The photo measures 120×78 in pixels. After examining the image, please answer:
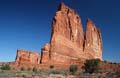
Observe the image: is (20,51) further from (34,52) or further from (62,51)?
(62,51)

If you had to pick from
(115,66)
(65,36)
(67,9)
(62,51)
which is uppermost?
(67,9)

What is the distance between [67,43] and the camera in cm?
8725

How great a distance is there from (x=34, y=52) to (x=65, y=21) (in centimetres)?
2505

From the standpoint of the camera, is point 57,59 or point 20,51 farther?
point 20,51

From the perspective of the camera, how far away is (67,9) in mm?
91438

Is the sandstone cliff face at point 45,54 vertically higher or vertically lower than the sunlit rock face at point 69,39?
lower

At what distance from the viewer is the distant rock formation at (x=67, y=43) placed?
254 ft

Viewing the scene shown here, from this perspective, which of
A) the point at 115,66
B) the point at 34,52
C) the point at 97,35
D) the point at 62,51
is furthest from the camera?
the point at 97,35

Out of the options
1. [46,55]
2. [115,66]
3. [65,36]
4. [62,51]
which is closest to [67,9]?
[65,36]

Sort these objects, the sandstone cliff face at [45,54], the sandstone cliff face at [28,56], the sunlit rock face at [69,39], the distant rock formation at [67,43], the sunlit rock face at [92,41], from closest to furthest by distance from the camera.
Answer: the sandstone cliff face at [45,54]
the distant rock formation at [67,43]
the sunlit rock face at [69,39]
the sandstone cliff face at [28,56]
the sunlit rock face at [92,41]

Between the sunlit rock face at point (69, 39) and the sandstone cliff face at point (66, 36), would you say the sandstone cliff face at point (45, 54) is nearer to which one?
the sunlit rock face at point (69, 39)

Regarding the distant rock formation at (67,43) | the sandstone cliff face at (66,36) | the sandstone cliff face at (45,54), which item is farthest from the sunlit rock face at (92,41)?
the sandstone cliff face at (45,54)

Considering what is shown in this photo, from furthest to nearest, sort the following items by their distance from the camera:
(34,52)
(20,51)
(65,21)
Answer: (34,52), (20,51), (65,21)

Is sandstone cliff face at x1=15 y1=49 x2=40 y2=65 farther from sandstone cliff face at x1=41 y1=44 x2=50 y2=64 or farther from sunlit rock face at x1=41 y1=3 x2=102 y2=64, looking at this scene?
sunlit rock face at x1=41 y1=3 x2=102 y2=64
